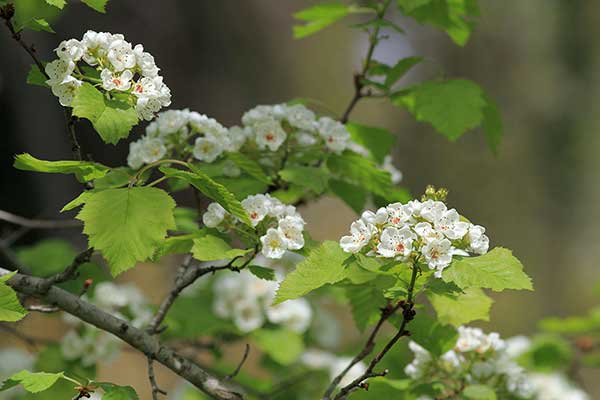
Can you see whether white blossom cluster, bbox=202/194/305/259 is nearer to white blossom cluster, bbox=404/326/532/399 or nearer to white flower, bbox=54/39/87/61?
white flower, bbox=54/39/87/61

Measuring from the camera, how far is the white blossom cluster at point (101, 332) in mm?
2385

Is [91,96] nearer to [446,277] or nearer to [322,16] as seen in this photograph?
[446,277]

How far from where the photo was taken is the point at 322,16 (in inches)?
85.5

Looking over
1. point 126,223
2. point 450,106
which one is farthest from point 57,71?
point 450,106

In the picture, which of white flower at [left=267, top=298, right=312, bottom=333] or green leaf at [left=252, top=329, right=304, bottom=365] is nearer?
green leaf at [left=252, top=329, right=304, bottom=365]

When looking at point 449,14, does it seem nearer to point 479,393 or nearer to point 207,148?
point 207,148

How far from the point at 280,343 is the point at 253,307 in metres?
0.17

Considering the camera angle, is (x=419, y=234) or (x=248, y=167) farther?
(x=248, y=167)

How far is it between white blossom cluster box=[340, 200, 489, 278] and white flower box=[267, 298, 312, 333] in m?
1.55

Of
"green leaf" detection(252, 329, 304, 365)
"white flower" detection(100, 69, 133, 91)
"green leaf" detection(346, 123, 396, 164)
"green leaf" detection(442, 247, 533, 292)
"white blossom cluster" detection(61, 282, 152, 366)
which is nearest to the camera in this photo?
"green leaf" detection(442, 247, 533, 292)

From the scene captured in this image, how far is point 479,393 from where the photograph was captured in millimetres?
1588

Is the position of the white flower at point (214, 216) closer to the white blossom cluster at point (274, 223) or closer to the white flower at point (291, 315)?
the white blossom cluster at point (274, 223)

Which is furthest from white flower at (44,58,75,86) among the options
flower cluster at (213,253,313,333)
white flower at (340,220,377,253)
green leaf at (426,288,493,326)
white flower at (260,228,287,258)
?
flower cluster at (213,253,313,333)

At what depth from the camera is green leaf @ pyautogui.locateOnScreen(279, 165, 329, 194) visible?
5.59ft
